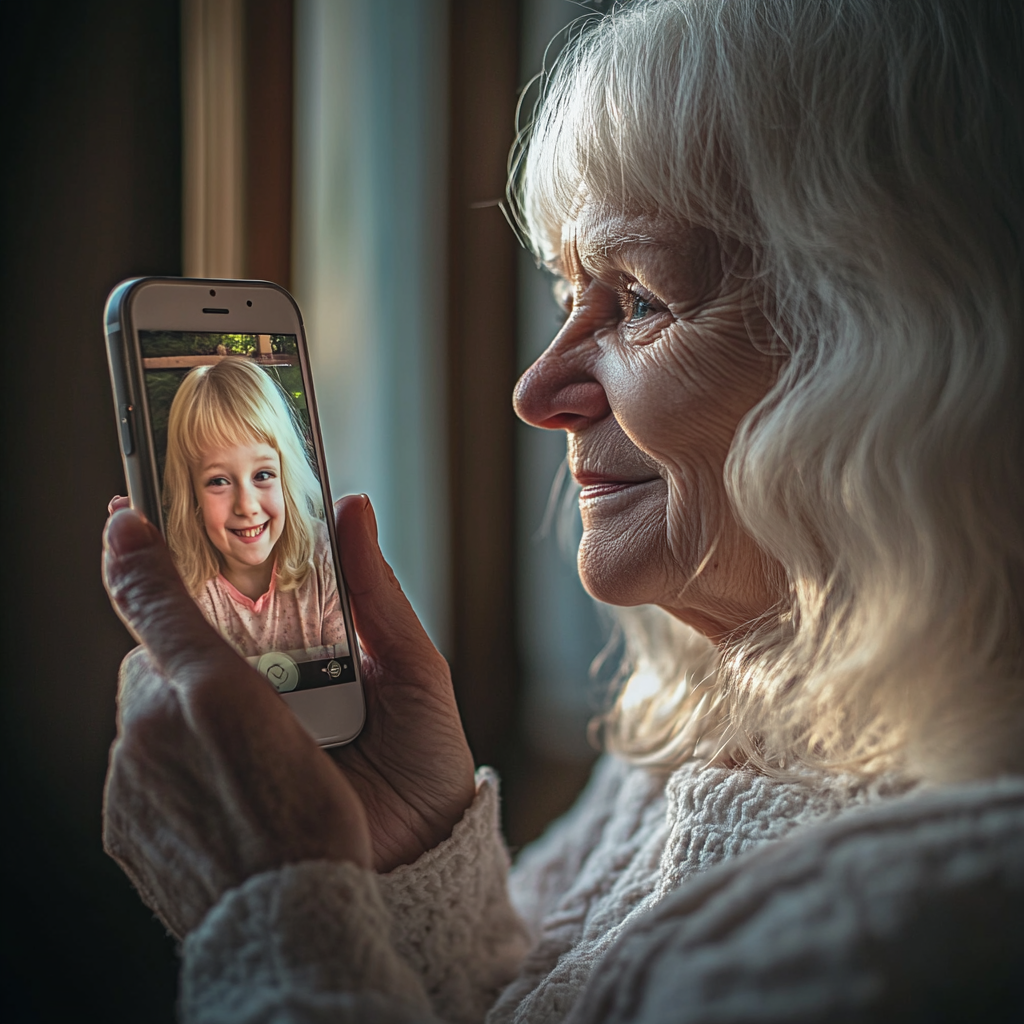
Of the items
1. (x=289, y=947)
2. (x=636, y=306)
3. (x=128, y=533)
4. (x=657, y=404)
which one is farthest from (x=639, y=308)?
(x=289, y=947)

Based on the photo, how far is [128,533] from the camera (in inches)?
23.6

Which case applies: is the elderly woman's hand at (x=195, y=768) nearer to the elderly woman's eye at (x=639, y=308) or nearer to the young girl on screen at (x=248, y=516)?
the young girl on screen at (x=248, y=516)

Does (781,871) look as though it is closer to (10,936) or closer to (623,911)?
(623,911)

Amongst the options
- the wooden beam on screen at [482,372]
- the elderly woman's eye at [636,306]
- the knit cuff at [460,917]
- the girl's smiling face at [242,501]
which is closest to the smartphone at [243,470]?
the girl's smiling face at [242,501]

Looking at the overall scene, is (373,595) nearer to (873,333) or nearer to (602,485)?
(602,485)

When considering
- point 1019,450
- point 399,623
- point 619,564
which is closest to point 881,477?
point 1019,450

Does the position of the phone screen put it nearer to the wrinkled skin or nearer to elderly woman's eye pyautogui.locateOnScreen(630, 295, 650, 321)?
the wrinkled skin

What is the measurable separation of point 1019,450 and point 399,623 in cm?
56

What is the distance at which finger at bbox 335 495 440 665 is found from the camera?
0.79 meters

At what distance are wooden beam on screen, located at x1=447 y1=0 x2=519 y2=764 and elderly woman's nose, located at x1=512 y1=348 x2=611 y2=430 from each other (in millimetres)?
953

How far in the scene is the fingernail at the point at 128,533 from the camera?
0.60m

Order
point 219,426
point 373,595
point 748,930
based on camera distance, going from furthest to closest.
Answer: point 373,595
point 219,426
point 748,930

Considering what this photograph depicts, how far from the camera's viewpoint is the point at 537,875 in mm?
1094

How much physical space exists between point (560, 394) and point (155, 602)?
1.43 feet
